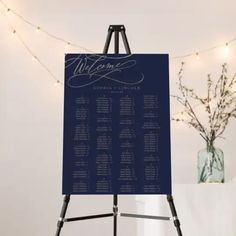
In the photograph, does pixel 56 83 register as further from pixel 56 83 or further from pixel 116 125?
pixel 116 125

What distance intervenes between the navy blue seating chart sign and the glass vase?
0.62 meters

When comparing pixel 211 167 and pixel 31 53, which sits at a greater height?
pixel 31 53

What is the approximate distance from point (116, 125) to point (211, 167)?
0.78 meters

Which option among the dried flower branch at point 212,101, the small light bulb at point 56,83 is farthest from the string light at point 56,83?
the dried flower branch at point 212,101

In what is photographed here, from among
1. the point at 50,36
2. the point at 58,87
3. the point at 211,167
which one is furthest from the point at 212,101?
the point at 50,36

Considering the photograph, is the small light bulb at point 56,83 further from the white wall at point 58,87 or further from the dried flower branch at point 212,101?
the dried flower branch at point 212,101

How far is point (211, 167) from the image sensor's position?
2.49m

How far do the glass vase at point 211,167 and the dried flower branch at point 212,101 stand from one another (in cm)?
38

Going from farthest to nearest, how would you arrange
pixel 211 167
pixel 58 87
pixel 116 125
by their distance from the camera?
pixel 58 87
pixel 211 167
pixel 116 125

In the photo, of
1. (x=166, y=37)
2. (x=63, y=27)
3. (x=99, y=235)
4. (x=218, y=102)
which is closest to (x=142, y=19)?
(x=166, y=37)

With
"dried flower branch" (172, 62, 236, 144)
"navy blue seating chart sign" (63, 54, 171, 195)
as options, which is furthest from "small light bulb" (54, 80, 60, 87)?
"navy blue seating chart sign" (63, 54, 171, 195)

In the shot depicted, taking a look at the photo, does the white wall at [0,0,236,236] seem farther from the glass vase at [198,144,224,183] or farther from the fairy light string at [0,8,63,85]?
the glass vase at [198,144,224,183]

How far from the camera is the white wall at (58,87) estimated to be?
9.29ft

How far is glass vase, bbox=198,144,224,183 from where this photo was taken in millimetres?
2479
